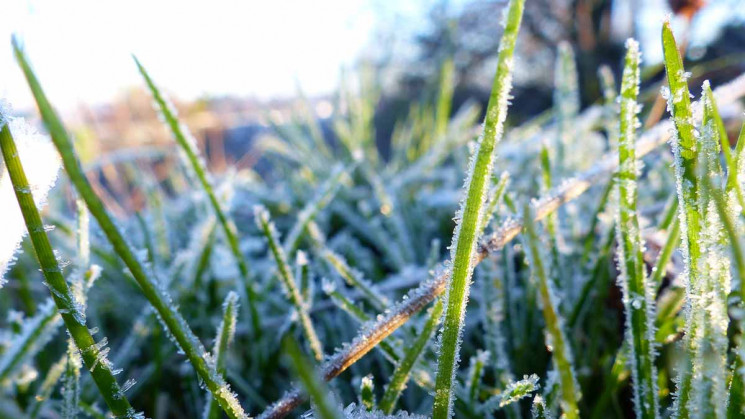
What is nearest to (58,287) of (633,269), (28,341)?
(28,341)

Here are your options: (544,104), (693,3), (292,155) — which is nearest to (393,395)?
(693,3)

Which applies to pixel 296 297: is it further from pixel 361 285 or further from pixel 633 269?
pixel 633 269

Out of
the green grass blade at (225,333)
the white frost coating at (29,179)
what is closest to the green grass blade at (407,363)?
the green grass blade at (225,333)

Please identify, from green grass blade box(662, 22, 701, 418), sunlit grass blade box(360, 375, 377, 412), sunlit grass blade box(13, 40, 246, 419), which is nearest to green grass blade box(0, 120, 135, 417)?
sunlit grass blade box(13, 40, 246, 419)

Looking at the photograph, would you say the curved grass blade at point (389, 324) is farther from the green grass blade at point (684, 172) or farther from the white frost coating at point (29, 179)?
the white frost coating at point (29, 179)

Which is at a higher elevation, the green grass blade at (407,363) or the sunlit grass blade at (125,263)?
the sunlit grass blade at (125,263)

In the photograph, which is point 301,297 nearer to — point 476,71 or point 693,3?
point 693,3

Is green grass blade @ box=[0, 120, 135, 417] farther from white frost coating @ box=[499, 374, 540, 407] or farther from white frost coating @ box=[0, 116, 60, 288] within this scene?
white frost coating @ box=[499, 374, 540, 407]
